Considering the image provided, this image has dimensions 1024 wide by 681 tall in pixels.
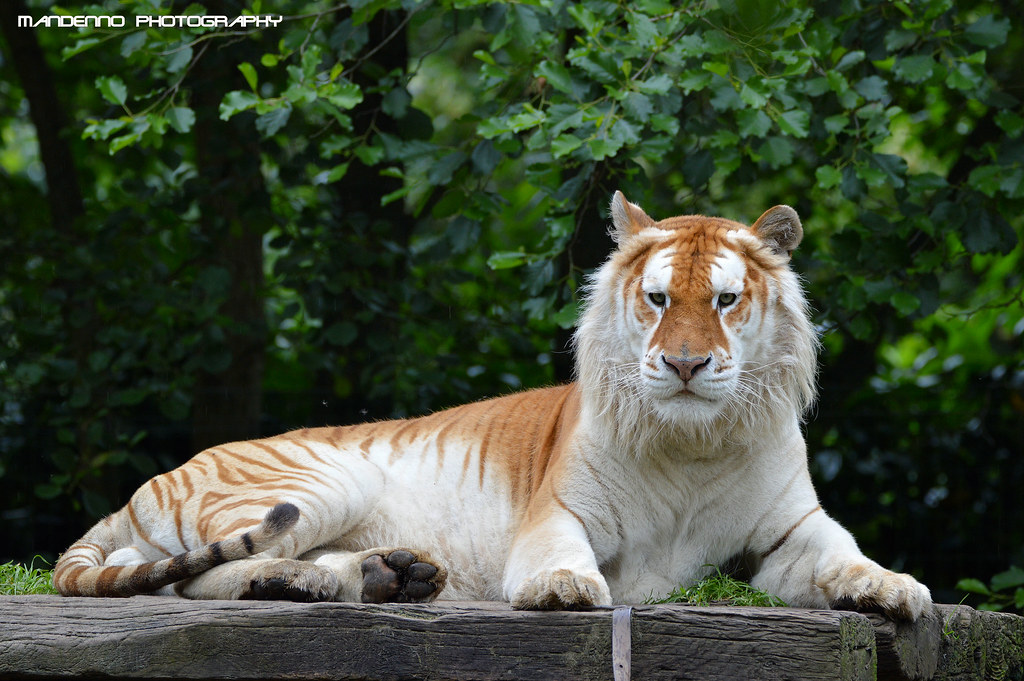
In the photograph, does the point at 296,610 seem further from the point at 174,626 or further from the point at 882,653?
the point at 882,653

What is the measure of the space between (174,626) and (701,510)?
5.42 feet

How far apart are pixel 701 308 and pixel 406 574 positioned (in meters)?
1.22

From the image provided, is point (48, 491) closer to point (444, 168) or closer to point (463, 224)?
point (463, 224)

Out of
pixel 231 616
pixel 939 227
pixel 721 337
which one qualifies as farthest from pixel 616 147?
pixel 231 616

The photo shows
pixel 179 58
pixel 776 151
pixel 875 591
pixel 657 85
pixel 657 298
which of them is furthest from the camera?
pixel 179 58

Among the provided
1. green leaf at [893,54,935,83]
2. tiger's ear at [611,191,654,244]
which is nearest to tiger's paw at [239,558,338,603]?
tiger's ear at [611,191,654,244]

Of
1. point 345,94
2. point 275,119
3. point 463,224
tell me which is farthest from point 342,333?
point 345,94

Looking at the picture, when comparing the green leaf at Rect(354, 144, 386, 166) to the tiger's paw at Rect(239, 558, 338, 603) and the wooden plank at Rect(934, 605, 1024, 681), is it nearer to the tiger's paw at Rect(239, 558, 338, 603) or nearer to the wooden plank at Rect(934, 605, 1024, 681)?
the tiger's paw at Rect(239, 558, 338, 603)

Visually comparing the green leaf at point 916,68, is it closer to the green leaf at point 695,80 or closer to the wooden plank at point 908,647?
the green leaf at point 695,80

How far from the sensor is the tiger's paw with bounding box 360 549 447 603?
2.95m

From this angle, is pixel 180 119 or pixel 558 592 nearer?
pixel 558 592

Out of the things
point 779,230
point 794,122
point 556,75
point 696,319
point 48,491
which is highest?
point 556,75

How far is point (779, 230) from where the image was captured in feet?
11.3

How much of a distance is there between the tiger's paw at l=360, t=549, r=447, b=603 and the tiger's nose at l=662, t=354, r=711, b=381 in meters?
0.92
